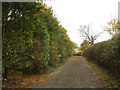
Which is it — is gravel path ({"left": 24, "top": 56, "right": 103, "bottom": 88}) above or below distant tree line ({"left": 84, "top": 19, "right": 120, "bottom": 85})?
below

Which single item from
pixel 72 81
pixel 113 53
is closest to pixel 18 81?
pixel 72 81

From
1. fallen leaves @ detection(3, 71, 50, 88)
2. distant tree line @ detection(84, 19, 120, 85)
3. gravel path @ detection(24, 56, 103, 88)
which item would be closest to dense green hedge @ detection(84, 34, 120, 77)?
distant tree line @ detection(84, 19, 120, 85)

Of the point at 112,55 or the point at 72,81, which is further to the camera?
the point at 112,55

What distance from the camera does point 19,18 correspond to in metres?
4.01

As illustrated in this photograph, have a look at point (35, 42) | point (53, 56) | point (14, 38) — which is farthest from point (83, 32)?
point (14, 38)

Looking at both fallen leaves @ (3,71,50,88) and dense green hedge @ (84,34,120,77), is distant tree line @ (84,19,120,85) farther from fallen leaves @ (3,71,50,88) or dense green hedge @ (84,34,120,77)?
fallen leaves @ (3,71,50,88)

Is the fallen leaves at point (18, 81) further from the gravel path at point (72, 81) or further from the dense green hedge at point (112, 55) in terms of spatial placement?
the dense green hedge at point (112, 55)

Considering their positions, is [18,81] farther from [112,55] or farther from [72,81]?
[112,55]

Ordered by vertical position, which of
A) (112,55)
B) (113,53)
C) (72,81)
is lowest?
(72,81)

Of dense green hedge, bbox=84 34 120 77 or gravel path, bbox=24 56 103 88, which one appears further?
dense green hedge, bbox=84 34 120 77

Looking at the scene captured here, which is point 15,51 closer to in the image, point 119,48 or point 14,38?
point 14,38

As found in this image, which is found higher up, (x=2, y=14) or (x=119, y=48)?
(x=2, y=14)

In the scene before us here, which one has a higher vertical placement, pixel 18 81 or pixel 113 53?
pixel 113 53

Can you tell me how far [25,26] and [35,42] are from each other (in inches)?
83.2
